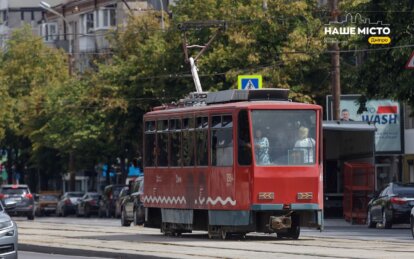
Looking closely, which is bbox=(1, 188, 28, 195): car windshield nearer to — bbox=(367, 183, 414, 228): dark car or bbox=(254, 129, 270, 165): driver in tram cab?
bbox=(367, 183, 414, 228): dark car

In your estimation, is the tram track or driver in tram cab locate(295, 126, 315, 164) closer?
the tram track

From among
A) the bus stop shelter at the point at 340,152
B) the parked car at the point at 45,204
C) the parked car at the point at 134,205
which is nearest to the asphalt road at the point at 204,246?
the parked car at the point at 134,205

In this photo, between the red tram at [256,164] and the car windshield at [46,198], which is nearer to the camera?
the red tram at [256,164]

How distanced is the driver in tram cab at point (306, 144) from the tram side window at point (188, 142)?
10.6 ft

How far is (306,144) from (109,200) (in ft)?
114

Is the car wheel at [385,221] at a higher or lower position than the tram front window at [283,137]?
lower

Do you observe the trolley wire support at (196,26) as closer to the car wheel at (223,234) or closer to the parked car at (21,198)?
the parked car at (21,198)

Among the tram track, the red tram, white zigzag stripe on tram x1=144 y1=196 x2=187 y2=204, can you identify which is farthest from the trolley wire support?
the red tram

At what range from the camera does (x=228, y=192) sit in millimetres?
31125

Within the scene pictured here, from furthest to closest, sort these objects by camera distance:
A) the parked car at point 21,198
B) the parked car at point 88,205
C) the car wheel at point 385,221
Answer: the parked car at point 88,205 < the parked car at point 21,198 < the car wheel at point 385,221

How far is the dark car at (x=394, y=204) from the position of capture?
41.3 m

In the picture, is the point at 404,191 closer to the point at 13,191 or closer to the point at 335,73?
the point at 335,73

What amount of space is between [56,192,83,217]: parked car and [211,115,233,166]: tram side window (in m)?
43.3

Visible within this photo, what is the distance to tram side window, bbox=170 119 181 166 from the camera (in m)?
33.8
